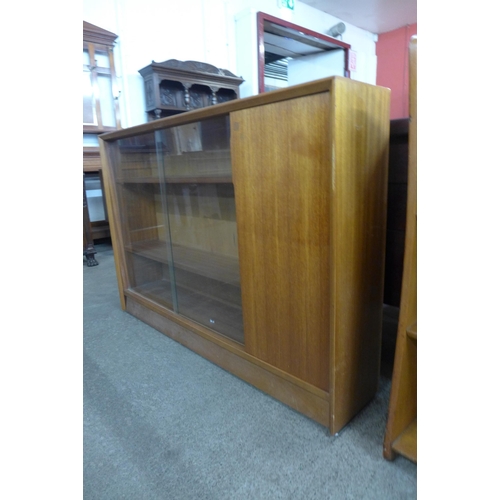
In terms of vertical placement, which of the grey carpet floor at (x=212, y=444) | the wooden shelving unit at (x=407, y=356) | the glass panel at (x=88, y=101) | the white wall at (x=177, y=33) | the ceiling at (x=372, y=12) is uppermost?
the ceiling at (x=372, y=12)

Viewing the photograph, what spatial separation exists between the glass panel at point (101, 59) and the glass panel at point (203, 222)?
229 cm

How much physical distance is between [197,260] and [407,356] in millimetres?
1056

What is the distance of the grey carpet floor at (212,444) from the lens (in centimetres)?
93

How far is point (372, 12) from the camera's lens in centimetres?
491

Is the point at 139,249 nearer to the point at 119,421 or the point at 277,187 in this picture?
the point at 119,421

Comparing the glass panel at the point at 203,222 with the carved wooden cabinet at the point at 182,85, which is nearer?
the glass panel at the point at 203,222

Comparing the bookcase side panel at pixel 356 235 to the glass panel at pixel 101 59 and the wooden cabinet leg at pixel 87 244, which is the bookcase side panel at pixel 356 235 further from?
the glass panel at pixel 101 59

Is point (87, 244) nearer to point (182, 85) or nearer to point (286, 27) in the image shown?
point (182, 85)

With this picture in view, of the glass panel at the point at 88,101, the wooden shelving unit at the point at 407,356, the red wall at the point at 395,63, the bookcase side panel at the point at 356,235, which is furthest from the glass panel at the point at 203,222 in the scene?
the red wall at the point at 395,63

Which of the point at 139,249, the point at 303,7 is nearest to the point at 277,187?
the point at 139,249

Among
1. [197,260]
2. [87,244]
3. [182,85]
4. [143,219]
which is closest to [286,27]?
[182,85]
